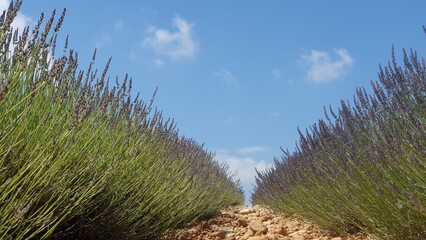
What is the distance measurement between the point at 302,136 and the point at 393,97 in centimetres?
193

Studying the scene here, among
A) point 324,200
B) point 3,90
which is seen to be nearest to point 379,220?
point 324,200

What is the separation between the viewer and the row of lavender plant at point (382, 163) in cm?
261

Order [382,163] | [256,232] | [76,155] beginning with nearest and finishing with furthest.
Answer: [76,155] < [382,163] < [256,232]

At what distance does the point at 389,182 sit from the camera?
2.78 meters

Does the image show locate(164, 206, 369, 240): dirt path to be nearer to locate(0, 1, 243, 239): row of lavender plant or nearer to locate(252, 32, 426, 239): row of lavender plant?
locate(252, 32, 426, 239): row of lavender plant

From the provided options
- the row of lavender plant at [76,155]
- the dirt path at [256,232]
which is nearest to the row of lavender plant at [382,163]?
the dirt path at [256,232]

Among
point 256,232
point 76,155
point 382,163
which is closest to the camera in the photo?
point 76,155

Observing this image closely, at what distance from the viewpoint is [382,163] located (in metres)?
2.93

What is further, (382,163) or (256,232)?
(256,232)

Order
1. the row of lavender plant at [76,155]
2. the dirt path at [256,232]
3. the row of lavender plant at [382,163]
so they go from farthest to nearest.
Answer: the dirt path at [256,232] → the row of lavender plant at [382,163] → the row of lavender plant at [76,155]

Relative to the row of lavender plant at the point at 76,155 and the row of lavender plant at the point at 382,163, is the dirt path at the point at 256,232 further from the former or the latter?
the row of lavender plant at the point at 76,155

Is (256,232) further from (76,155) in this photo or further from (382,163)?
(76,155)

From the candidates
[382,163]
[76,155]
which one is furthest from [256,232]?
[76,155]

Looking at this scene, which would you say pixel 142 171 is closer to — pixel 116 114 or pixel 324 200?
pixel 116 114
